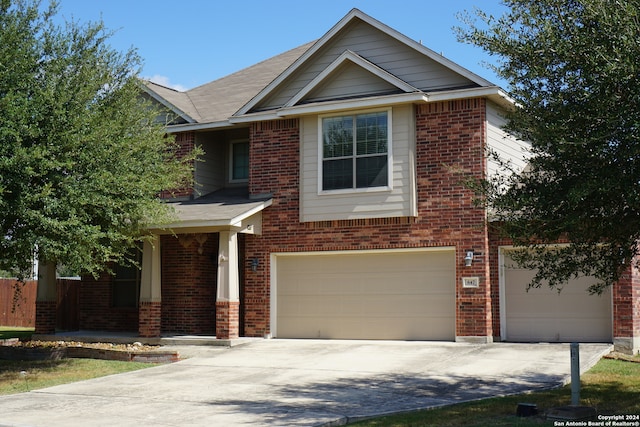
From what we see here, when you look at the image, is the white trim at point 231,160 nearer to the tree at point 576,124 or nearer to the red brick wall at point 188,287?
the red brick wall at point 188,287

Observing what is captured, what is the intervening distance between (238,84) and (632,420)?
17.5m

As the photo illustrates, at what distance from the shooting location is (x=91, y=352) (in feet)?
58.0

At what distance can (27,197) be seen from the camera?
13805 mm

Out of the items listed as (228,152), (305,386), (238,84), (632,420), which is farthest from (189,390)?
(238,84)

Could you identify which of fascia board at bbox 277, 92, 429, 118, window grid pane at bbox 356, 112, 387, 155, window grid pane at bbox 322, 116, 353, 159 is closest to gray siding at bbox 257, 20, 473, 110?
fascia board at bbox 277, 92, 429, 118

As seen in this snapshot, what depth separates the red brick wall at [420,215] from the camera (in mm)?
17844

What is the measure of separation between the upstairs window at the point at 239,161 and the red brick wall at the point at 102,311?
4.74 meters

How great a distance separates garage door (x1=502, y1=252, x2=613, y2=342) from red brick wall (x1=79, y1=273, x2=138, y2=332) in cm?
1058

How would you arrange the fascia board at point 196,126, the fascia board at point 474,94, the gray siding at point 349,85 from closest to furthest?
1. the fascia board at point 474,94
2. the gray siding at point 349,85
3. the fascia board at point 196,126

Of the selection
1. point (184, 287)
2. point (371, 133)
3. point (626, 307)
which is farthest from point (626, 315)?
point (184, 287)

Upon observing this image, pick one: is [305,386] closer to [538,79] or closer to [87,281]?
[538,79]

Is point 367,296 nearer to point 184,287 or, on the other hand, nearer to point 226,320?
point 226,320

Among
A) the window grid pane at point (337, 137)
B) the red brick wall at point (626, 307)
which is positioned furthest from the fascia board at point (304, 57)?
the red brick wall at point (626, 307)

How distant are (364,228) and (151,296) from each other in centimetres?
568
